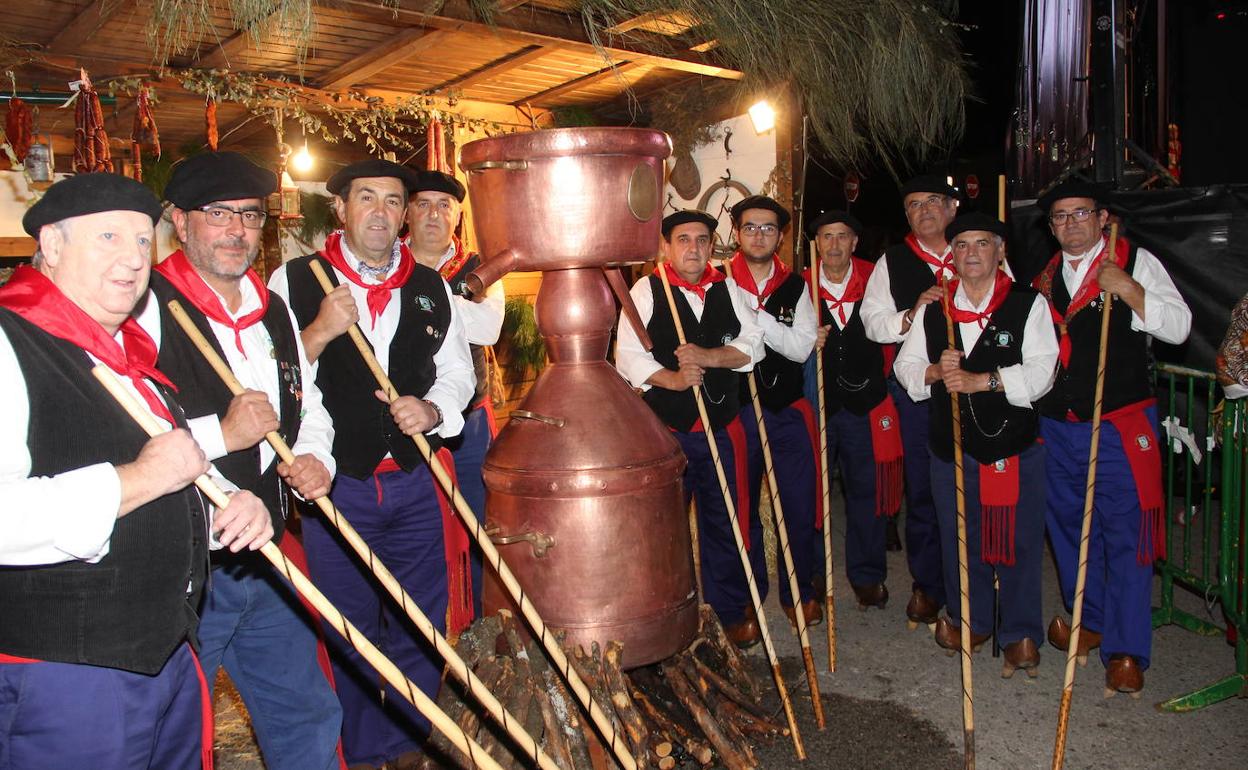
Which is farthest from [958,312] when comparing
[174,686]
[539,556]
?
[174,686]

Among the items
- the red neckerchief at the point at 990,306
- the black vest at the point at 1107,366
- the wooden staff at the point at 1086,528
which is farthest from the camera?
the red neckerchief at the point at 990,306

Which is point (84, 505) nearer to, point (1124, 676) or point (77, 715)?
point (77, 715)

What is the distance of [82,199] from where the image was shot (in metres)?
1.99

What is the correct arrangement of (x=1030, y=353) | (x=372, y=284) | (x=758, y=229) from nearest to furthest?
(x=372, y=284), (x=1030, y=353), (x=758, y=229)

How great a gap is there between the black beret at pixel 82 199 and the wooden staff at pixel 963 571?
316cm

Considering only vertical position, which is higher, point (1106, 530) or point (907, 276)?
point (907, 276)

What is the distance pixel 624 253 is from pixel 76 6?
10.1 feet

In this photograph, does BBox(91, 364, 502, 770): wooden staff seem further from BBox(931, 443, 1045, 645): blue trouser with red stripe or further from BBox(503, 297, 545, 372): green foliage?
BBox(503, 297, 545, 372): green foliage

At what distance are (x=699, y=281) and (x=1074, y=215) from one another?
1.69 meters

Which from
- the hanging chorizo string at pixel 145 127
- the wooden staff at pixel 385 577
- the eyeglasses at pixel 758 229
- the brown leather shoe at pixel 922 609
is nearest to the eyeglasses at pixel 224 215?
the wooden staff at pixel 385 577

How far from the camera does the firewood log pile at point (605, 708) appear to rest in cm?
317

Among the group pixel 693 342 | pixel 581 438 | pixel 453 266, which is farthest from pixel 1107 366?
pixel 453 266

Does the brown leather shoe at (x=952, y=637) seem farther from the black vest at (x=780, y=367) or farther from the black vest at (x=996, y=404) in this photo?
the black vest at (x=780, y=367)

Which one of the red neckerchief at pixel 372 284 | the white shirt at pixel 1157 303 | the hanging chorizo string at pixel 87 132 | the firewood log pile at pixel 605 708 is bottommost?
the firewood log pile at pixel 605 708
